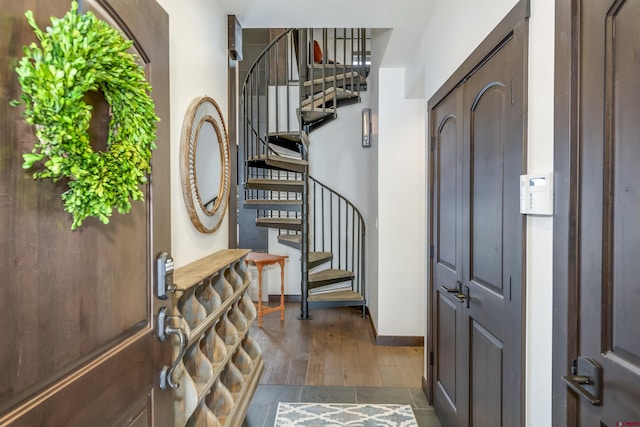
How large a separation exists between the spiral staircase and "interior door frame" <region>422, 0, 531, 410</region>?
180 centimetres

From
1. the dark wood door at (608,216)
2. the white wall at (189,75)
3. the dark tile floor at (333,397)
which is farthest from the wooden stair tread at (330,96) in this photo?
the dark wood door at (608,216)

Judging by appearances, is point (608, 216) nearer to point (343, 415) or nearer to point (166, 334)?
point (166, 334)

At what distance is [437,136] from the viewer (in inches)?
95.6

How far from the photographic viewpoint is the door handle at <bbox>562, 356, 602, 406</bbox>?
3.09 ft

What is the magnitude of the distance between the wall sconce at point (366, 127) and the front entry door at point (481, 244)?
2.25 metres

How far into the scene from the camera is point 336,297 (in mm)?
4500

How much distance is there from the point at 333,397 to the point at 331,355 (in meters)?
0.74

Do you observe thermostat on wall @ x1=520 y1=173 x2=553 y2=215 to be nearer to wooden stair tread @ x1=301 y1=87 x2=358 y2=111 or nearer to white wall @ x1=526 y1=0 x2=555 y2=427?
white wall @ x1=526 y1=0 x2=555 y2=427

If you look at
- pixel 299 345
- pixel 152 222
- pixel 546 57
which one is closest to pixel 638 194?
pixel 546 57

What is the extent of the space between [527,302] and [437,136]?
1.41 metres

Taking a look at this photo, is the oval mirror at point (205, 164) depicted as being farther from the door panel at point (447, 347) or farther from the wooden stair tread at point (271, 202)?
the wooden stair tread at point (271, 202)

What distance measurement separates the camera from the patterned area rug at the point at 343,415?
2.32m

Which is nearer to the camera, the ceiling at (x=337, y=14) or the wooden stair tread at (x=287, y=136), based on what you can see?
the ceiling at (x=337, y=14)

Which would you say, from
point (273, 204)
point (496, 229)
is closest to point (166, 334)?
point (496, 229)
